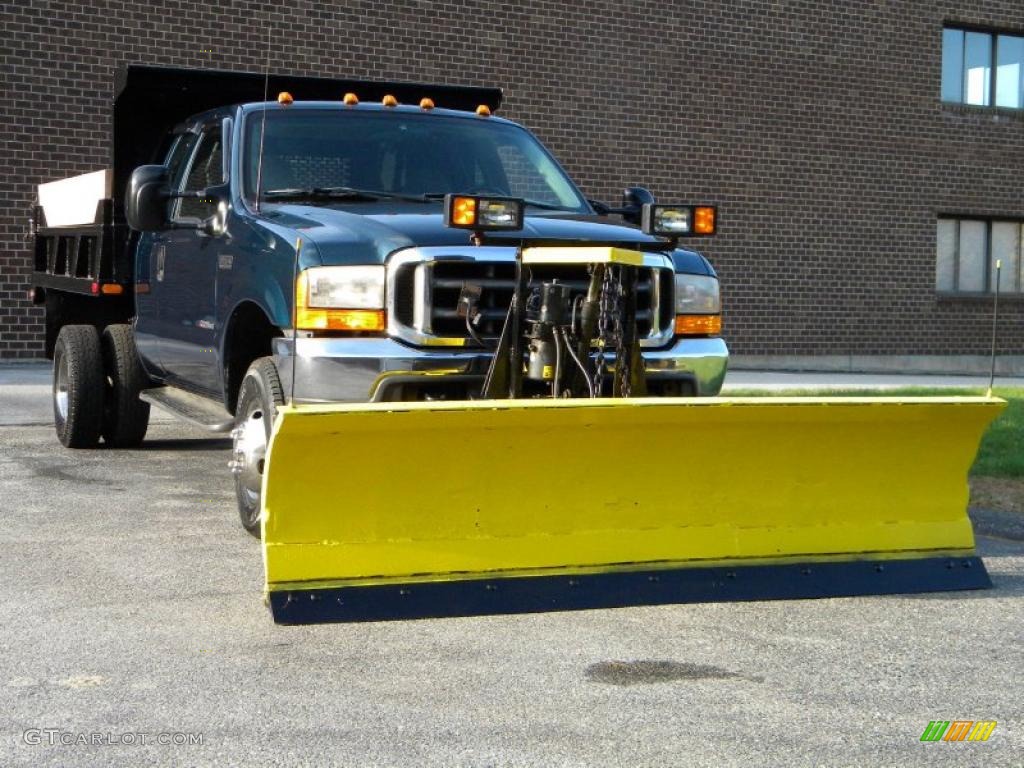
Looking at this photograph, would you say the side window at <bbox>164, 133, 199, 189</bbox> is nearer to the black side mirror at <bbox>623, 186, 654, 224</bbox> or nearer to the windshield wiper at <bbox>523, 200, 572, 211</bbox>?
the windshield wiper at <bbox>523, 200, 572, 211</bbox>

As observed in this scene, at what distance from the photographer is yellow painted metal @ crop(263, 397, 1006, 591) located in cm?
545

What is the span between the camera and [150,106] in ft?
32.7

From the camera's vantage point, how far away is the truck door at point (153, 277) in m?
8.96

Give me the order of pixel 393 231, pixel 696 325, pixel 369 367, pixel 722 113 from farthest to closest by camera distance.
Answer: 1. pixel 722 113
2. pixel 696 325
3. pixel 393 231
4. pixel 369 367

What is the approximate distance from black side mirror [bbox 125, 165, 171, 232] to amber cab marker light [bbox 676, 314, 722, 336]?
2712mm

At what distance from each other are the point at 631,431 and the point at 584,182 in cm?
1486

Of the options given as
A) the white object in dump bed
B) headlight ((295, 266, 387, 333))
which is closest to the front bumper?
headlight ((295, 266, 387, 333))

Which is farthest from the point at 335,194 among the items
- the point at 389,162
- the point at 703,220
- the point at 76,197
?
the point at 76,197

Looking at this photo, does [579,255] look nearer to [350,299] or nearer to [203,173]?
[350,299]

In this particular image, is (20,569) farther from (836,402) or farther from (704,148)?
(704,148)

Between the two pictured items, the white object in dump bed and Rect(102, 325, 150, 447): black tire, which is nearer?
the white object in dump bed

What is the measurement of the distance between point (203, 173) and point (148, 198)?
0.78m

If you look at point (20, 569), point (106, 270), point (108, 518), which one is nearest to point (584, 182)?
point (106, 270)

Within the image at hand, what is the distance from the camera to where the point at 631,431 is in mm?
5773
